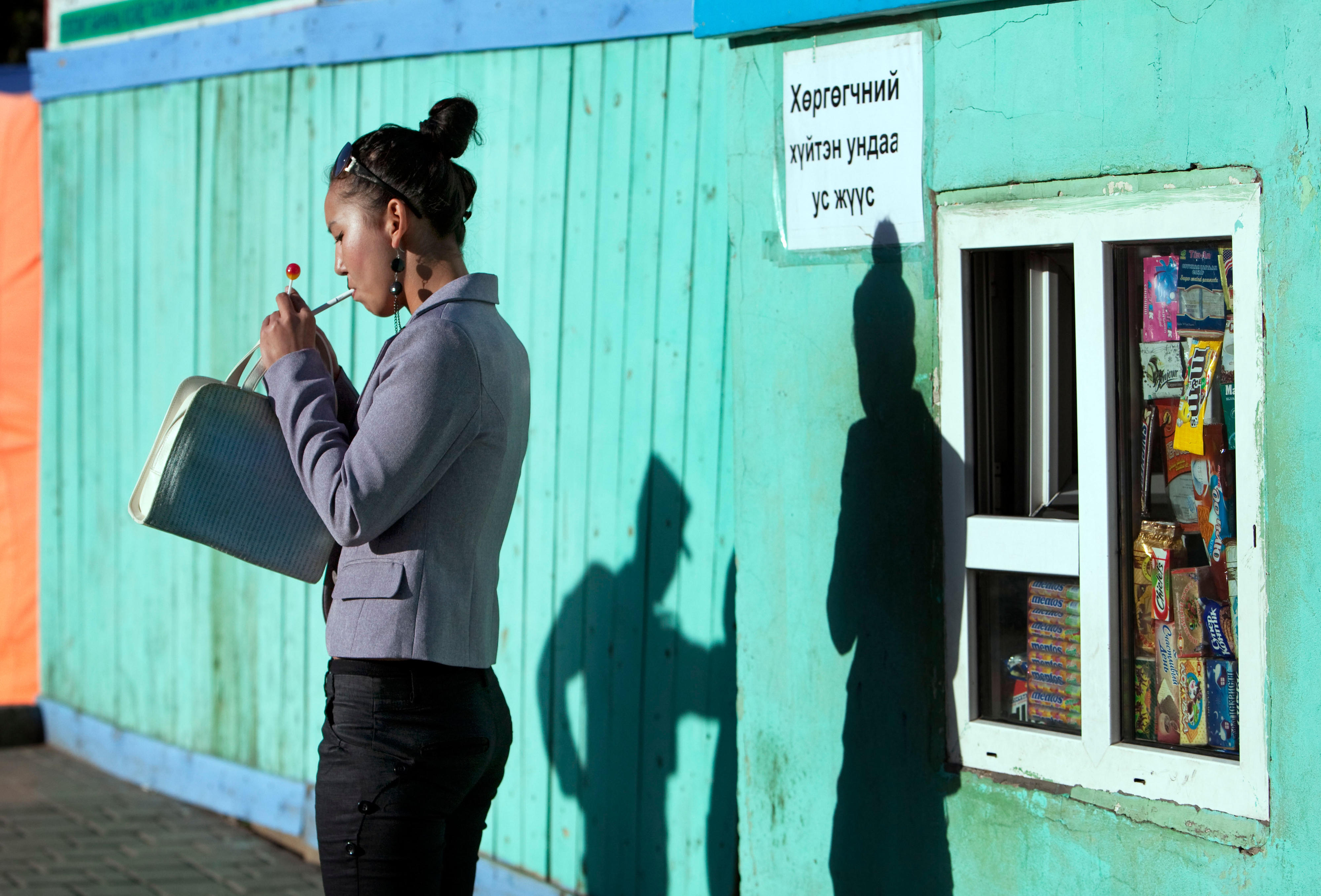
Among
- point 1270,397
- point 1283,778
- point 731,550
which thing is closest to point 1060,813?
point 1283,778

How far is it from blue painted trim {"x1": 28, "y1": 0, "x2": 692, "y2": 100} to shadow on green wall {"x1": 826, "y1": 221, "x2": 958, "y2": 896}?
1276mm

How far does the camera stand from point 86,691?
6.06 metres

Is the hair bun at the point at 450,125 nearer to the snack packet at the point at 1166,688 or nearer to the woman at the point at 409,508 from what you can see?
the woman at the point at 409,508

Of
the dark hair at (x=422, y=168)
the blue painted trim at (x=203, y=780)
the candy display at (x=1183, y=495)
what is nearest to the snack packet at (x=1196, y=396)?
the candy display at (x=1183, y=495)

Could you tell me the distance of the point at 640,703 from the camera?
150 inches

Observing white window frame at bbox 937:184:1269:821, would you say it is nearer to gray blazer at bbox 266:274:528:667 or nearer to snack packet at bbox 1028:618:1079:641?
snack packet at bbox 1028:618:1079:641

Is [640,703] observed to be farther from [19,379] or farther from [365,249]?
[19,379]

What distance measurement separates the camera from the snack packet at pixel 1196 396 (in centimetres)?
253

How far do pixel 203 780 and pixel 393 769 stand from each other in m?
3.49

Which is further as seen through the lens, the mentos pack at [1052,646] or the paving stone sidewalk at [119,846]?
the paving stone sidewalk at [119,846]

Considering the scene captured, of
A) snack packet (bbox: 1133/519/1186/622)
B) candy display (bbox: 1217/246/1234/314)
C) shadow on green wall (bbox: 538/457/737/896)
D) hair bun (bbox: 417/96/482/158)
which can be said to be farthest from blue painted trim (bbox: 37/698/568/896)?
candy display (bbox: 1217/246/1234/314)

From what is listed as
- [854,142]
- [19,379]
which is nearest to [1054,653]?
[854,142]

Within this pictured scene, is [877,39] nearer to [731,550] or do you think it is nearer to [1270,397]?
[1270,397]

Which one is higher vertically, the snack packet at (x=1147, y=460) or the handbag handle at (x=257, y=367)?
the handbag handle at (x=257, y=367)
